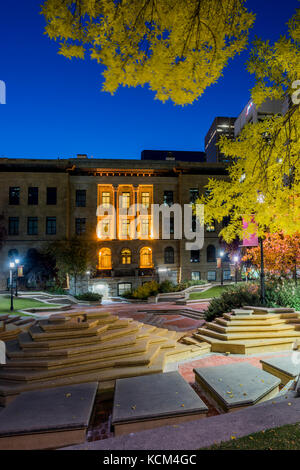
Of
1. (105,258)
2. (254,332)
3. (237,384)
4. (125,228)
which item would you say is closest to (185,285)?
(125,228)

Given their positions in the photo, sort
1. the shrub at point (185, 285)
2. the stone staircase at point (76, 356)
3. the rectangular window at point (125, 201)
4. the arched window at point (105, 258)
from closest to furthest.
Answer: the stone staircase at point (76, 356) → the shrub at point (185, 285) → the arched window at point (105, 258) → the rectangular window at point (125, 201)

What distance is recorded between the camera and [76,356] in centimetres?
731

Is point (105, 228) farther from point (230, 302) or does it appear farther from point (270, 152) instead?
point (270, 152)

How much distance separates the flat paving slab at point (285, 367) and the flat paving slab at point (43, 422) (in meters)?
4.24

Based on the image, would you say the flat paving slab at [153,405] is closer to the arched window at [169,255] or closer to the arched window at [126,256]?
the arched window at [126,256]

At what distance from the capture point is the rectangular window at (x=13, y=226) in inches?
1406

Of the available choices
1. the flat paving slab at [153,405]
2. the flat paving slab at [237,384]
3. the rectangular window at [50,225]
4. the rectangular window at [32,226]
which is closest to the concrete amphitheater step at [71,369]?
the flat paving slab at [237,384]

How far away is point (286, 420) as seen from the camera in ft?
11.4

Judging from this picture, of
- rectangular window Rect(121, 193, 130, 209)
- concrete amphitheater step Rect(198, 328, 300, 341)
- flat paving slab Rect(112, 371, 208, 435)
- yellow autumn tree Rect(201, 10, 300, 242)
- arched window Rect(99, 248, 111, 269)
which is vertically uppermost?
rectangular window Rect(121, 193, 130, 209)

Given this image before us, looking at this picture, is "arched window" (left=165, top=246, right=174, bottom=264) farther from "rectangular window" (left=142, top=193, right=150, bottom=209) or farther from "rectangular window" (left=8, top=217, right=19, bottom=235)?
"rectangular window" (left=8, top=217, right=19, bottom=235)

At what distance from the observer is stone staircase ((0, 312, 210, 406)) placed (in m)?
6.58

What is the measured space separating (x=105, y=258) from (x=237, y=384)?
113 feet

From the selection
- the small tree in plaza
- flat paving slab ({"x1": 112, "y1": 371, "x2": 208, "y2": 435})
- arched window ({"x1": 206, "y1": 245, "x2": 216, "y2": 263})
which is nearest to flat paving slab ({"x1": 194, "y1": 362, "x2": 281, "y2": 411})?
flat paving slab ({"x1": 112, "y1": 371, "x2": 208, "y2": 435})

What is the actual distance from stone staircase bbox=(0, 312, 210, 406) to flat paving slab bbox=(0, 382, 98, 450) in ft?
6.72
